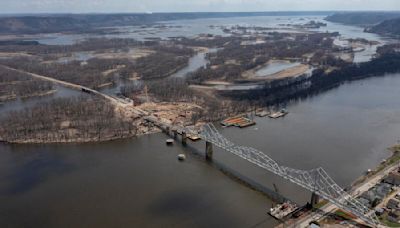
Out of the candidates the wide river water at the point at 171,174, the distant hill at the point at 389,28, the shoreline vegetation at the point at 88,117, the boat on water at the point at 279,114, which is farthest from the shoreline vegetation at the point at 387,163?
the distant hill at the point at 389,28

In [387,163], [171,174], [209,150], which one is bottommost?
[171,174]

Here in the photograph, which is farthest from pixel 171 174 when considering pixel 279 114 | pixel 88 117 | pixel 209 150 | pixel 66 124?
pixel 279 114

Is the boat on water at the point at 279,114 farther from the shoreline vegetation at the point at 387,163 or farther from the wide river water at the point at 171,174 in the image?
the shoreline vegetation at the point at 387,163

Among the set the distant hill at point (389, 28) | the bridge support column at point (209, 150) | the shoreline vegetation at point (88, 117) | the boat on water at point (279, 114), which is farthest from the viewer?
the distant hill at point (389, 28)

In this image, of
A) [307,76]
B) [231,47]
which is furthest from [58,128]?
[231,47]

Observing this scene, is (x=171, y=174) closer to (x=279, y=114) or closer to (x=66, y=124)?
(x=66, y=124)

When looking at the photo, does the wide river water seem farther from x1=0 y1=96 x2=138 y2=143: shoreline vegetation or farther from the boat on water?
x1=0 y1=96 x2=138 y2=143: shoreline vegetation

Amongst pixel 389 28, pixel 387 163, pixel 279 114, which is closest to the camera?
pixel 387 163

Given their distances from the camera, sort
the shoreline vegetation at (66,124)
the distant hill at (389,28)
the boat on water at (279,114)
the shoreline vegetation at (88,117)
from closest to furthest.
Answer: the shoreline vegetation at (66,124) < the shoreline vegetation at (88,117) < the boat on water at (279,114) < the distant hill at (389,28)

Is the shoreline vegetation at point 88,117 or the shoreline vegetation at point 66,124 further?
the shoreline vegetation at point 88,117
